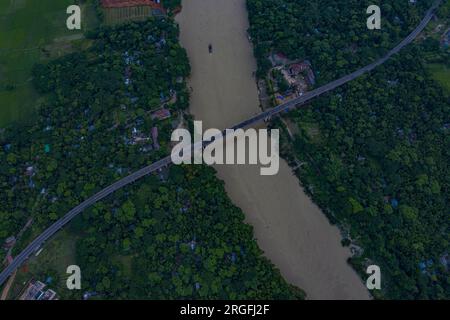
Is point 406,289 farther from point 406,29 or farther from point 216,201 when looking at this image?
point 406,29

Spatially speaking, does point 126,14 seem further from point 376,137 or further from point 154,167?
point 376,137

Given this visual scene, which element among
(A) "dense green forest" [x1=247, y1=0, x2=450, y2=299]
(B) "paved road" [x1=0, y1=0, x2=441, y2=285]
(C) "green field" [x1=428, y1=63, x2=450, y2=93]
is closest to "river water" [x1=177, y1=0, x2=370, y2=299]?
(A) "dense green forest" [x1=247, y1=0, x2=450, y2=299]

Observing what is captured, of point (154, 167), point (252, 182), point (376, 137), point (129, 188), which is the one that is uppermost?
point (376, 137)

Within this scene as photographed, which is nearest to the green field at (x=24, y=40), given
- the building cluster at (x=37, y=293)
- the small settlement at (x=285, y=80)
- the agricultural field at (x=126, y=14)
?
the agricultural field at (x=126, y=14)

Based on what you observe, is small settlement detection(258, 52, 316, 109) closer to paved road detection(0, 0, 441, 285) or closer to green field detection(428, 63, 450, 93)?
paved road detection(0, 0, 441, 285)

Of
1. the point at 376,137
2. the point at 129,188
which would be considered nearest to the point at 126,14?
the point at 129,188

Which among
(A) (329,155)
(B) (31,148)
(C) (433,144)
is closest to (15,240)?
(B) (31,148)
